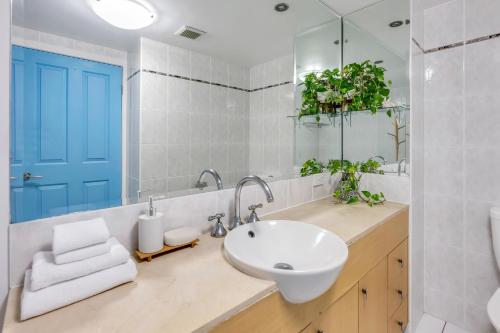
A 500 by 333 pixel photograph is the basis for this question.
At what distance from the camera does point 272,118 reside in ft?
4.89

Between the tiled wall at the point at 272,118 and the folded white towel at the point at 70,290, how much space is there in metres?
0.81

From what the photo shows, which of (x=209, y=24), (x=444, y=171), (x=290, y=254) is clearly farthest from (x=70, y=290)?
(x=444, y=171)

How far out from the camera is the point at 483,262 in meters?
1.61

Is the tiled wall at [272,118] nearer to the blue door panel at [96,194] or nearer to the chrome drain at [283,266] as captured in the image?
the chrome drain at [283,266]

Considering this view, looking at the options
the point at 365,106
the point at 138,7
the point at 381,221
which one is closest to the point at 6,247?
the point at 138,7

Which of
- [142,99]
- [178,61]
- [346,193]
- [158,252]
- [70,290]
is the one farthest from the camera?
[346,193]

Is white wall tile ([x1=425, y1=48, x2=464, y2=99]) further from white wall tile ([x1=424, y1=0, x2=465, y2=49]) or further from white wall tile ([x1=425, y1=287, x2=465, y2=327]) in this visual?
white wall tile ([x1=425, y1=287, x2=465, y2=327])

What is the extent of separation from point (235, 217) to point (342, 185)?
3.01ft

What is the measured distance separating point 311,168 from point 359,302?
857 millimetres

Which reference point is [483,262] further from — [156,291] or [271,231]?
[156,291]

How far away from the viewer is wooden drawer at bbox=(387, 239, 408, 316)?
141 cm

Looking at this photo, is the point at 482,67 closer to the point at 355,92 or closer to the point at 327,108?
the point at 355,92

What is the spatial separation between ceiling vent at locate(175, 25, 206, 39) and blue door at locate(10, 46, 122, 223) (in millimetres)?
323

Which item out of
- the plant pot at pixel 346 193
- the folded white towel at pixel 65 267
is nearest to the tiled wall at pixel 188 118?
the folded white towel at pixel 65 267
